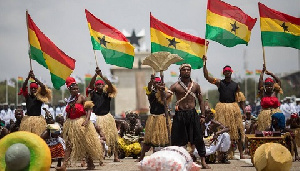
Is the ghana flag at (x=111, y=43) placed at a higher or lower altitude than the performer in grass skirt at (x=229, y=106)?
higher

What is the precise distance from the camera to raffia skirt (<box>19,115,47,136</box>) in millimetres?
14805

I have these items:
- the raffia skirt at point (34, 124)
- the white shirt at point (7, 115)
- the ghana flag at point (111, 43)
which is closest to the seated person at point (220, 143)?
the ghana flag at point (111, 43)

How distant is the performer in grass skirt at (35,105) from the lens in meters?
14.9

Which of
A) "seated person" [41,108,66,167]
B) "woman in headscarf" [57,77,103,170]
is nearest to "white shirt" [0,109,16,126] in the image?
"seated person" [41,108,66,167]

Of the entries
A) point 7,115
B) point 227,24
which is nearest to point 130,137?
point 227,24

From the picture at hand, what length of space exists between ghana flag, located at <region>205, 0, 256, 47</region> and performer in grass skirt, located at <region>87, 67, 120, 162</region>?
2693 mm

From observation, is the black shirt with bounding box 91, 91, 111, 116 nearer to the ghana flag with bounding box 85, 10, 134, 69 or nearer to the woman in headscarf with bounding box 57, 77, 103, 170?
the ghana flag with bounding box 85, 10, 134, 69

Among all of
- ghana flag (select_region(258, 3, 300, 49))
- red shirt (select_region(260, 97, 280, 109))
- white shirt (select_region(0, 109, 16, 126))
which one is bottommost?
white shirt (select_region(0, 109, 16, 126))

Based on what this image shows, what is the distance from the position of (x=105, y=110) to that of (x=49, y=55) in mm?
1854

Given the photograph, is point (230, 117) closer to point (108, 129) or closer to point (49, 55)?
point (108, 129)

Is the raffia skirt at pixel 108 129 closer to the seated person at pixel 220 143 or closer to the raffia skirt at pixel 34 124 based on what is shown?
the raffia skirt at pixel 34 124

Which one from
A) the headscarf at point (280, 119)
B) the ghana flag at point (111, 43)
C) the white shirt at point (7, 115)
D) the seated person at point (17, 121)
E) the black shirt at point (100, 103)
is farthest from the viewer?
the white shirt at point (7, 115)

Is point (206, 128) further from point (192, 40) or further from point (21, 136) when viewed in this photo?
point (21, 136)

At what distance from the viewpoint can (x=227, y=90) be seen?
15656mm
